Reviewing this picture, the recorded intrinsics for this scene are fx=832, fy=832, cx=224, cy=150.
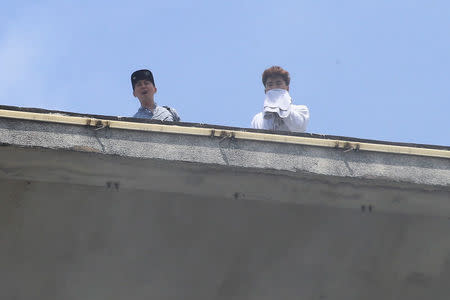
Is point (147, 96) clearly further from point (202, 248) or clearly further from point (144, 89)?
point (202, 248)

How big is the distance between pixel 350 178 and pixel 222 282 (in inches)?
41.7

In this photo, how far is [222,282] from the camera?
205 inches

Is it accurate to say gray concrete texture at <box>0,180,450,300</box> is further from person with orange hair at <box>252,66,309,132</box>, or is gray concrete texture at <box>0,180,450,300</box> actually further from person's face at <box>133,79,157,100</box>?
person's face at <box>133,79,157,100</box>

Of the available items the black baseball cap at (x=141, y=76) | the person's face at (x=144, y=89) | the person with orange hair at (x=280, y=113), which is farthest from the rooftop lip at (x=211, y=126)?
the black baseball cap at (x=141, y=76)

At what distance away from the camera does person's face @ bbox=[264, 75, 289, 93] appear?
26.6ft

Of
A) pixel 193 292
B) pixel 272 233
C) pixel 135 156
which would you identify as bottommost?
pixel 193 292

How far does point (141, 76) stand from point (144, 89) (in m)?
0.18

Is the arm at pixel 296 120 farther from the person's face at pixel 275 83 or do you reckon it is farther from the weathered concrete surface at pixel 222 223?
the weathered concrete surface at pixel 222 223

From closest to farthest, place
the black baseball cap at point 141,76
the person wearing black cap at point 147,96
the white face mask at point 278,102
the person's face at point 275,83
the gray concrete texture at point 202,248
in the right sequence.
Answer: the gray concrete texture at point 202,248 → the person wearing black cap at point 147,96 → the white face mask at point 278,102 → the black baseball cap at point 141,76 → the person's face at point 275,83

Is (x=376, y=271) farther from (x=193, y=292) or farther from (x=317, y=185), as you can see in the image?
(x=193, y=292)

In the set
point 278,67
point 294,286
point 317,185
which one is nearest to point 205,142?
point 317,185

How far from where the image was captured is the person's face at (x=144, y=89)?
7.83 meters

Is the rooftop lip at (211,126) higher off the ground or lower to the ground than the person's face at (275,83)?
lower

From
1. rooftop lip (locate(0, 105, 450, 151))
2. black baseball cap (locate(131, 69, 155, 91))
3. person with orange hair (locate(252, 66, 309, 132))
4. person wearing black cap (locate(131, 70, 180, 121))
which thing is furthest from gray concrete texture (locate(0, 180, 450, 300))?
black baseball cap (locate(131, 69, 155, 91))
